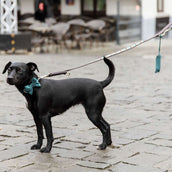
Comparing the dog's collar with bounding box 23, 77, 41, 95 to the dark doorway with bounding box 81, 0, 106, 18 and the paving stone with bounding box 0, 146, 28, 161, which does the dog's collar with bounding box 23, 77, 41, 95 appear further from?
the dark doorway with bounding box 81, 0, 106, 18

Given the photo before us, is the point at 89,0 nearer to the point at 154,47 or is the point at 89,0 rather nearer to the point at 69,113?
the point at 154,47

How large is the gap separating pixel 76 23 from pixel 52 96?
12.2 m

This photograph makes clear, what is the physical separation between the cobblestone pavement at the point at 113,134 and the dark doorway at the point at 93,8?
10.9 meters

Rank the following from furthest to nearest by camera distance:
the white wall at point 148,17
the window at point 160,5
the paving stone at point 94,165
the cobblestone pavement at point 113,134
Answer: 1. the window at point 160,5
2. the white wall at point 148,17
3. the cobblestone pavement at point 113,134
4. the paving stone at point 94,165

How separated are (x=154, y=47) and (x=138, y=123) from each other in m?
11.9

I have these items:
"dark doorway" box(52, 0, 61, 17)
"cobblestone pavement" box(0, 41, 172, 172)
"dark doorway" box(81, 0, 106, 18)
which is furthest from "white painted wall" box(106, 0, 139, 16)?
"cobblestone pavement" box(0, 41, 172, 172)

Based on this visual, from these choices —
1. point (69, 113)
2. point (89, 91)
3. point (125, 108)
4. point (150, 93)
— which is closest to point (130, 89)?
point (150, 93)

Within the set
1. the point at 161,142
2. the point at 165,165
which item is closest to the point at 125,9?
the point at 161,142

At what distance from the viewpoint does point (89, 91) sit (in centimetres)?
469

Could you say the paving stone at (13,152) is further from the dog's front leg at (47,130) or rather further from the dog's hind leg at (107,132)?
the dog's hind leg at (107,132)

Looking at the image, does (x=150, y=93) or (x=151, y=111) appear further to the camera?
(x=150, y=93)

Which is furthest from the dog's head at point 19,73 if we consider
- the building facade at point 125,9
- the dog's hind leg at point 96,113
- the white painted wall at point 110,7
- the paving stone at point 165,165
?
the white painted wall at point 110,7

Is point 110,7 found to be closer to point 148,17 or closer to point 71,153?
point 148,17

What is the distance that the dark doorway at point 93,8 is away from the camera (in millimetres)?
20641
